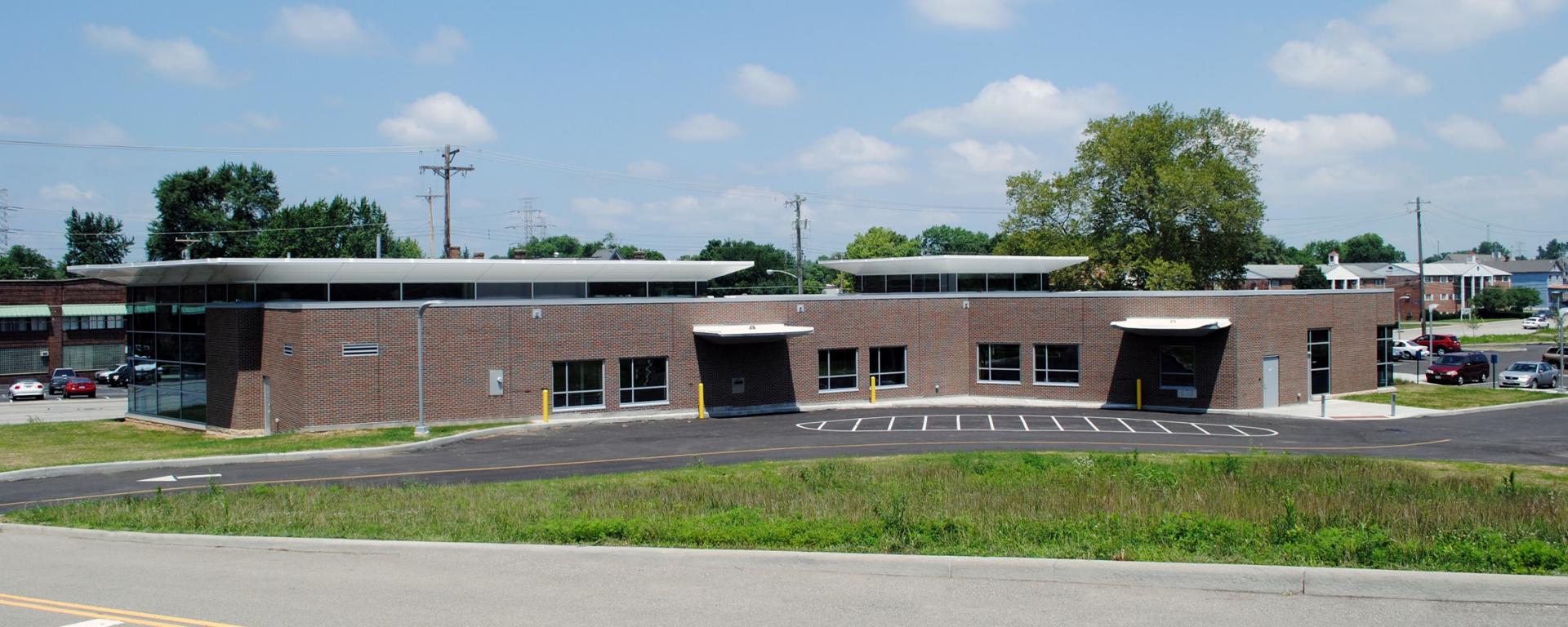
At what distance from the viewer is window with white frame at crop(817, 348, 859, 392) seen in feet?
133

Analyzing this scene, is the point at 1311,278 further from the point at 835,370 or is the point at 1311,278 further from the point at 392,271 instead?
the point at 392,271

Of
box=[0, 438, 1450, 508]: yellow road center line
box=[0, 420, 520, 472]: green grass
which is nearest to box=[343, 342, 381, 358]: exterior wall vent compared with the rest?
box=[0, 420, 520, 472]: green grass

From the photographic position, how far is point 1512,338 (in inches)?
3538

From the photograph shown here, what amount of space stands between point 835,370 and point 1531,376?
34.8m

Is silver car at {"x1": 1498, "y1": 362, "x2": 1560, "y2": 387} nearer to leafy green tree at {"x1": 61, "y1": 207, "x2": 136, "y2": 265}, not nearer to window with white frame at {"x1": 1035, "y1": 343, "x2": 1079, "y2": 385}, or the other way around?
window with white frame at {"x1": 1035, "y1": 343, "x2": 1079, "y2": 385}

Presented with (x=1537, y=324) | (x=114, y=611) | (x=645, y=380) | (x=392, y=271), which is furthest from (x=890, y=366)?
(x=1537, y=324)

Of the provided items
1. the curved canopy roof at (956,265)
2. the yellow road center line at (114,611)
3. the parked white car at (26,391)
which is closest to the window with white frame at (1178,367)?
the curved canopy roof at (956,265)

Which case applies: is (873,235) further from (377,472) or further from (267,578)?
(267,578)

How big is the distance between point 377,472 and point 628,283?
48.2 ft

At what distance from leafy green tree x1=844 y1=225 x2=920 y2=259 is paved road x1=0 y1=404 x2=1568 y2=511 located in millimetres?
87900

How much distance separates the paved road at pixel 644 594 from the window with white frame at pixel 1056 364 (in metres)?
31.7

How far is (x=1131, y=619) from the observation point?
9289 mm

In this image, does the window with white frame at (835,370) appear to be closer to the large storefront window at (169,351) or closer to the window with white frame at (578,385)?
the window with white frame at (578,385)

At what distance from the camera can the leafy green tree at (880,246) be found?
12675 centimetres
